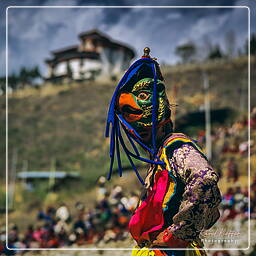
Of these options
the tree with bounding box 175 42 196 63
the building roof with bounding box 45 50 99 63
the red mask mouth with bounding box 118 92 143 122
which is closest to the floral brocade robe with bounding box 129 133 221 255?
the red mask mouth with bounding box 118 92 143 122

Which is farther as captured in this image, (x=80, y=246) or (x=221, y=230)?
(x=80, y=246)

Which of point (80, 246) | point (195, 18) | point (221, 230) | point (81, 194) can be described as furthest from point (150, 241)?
point (81, 194)

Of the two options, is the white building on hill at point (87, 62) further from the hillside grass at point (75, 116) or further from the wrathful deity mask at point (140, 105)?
the wrathful deity mask at point (140, 105)

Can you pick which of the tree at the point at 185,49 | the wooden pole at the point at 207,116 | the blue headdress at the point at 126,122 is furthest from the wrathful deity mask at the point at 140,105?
the wooden pole at the point at 207,116

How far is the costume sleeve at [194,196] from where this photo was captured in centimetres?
186

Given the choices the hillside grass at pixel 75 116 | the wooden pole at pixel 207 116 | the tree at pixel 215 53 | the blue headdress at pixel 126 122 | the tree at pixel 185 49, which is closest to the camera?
the blue headdress at pixel 126 122

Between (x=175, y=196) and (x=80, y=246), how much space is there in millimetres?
8415

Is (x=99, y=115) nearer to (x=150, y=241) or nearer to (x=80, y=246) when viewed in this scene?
(x=80, y=246)

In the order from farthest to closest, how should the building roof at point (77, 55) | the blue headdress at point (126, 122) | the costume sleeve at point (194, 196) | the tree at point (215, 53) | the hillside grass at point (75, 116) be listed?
1. the hillside grass at point (75, 116)
2. the building roof at point (77, 55)
3. the tree at point (215, 53)
4. the blue headdress at point (126, 122)
5. the costume sleeve at point (194, 196)

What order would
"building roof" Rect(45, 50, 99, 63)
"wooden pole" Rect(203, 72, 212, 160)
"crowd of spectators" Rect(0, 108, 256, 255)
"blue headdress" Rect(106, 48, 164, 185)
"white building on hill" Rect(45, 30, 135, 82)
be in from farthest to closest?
"building roof" Rect(45, 50, 99, 63) → "white building on hill" Rect(45, 30, 135, 82) → "wooden pole" Rect(203, 72, 212, 160) → "crowd of spectators" Rect(0, 108, 256, 255) → "blue headdress" Rect(106, 48, 164, 185)

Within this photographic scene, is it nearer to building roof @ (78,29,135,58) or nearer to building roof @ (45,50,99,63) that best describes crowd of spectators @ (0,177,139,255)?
building roof @ (78,29,135,58)

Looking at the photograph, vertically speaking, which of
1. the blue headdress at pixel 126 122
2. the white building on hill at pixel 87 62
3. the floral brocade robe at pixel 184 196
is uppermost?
the white building on hill at pixel 87 62

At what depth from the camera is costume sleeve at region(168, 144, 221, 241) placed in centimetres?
186

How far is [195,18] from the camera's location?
17.4 feet
